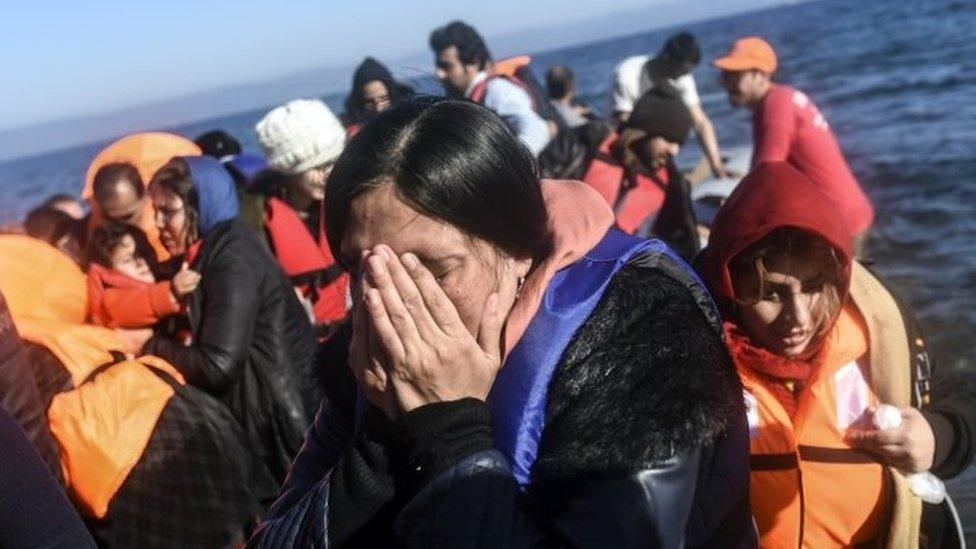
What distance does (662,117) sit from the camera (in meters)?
5.54

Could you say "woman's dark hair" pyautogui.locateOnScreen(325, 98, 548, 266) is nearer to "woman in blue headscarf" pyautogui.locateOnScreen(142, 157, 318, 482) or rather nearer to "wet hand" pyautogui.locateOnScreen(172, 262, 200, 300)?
"woman in blue headscarf" pyautogui.locateOnScreen(142, 157, 318, 482)

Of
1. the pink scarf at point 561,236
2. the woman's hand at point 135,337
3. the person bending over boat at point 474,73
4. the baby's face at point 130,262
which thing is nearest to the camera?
the pink scarf at point 561,236

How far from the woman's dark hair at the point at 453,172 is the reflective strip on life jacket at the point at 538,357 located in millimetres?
141

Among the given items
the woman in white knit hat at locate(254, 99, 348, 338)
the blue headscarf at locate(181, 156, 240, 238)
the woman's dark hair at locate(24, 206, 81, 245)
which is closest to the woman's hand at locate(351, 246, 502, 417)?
the blue headscarf at locate(181, 156, 240, 238)

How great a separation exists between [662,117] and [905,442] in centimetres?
348

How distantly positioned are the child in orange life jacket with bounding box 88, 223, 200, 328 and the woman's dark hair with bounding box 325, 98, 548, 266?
2.25 meters

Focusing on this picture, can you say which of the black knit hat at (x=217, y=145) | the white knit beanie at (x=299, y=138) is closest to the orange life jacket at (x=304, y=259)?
the white knit beanie at (x=299, y=138)

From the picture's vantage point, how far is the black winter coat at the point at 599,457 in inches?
56.4

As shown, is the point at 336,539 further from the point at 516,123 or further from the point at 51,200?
the point at 51,200

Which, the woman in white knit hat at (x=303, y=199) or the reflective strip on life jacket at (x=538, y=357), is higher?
the reflective strip on life jacket at (x=538, y=357)

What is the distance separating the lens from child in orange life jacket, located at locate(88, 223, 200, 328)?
3.90 metres

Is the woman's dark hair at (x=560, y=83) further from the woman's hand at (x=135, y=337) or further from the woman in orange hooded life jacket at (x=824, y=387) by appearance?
the woman in orange hooded life jacket at (x=824, y=387)

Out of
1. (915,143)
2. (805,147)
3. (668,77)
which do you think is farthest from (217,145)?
(915,143)

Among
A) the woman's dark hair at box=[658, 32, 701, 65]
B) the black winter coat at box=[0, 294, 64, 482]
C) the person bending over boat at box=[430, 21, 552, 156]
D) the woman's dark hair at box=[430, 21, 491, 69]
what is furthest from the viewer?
the woman's dark hair at box=[658, 32, 701, 65]
